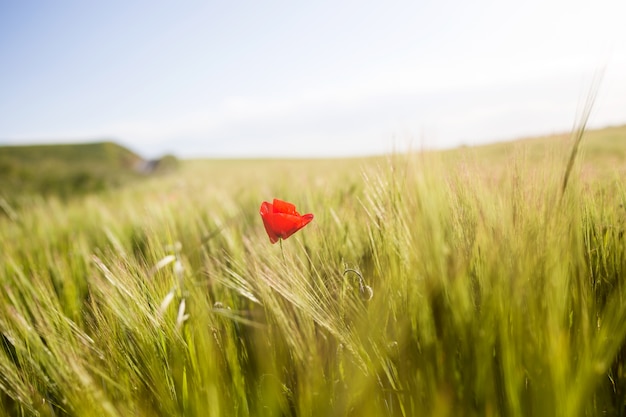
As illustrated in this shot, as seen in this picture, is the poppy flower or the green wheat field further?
the poppy flower

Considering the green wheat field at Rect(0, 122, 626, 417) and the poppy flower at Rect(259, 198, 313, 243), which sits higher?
the poppy flower at Rect(259, 198, 313, 243)

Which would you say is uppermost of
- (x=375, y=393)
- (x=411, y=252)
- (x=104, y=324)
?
(x=411, y=252)

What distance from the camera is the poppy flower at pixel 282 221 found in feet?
2.50

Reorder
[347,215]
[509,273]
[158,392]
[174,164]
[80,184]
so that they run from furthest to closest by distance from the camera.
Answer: [174,164]
[80,184]
[347,215]
[158,392]
[509,273]

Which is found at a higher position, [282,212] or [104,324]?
[282,212]

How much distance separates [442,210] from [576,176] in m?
0.21

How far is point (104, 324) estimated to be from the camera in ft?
2.28

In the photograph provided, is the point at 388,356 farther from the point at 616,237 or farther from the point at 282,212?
the point at 616,237

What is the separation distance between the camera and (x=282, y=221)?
77 cm

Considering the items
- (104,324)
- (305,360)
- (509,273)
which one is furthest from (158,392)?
(509,273)

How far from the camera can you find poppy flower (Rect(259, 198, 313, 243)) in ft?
2.50

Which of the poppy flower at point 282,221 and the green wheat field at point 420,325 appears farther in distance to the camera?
the poppy flower at point 282,221

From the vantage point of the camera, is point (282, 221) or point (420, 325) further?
point (282, 221)

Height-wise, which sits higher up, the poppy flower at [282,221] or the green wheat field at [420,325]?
the poppy flower at [282,221]
